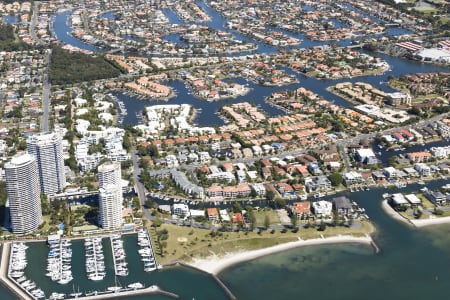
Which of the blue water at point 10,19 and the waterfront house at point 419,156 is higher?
the waterfront house at point 419,156

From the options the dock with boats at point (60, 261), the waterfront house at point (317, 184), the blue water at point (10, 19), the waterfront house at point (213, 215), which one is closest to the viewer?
the dock with boats at point (60, 261)

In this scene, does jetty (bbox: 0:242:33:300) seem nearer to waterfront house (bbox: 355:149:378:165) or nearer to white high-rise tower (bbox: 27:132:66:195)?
white high-rise tower (bbox: 27:132:66:195)

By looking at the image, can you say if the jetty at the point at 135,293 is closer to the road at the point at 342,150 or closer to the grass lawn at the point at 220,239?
the grass lawn at the point at 220,239

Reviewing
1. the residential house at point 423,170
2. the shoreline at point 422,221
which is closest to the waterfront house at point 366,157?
the residential house at point 423,170

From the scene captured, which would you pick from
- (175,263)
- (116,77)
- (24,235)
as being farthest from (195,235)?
(116,77)

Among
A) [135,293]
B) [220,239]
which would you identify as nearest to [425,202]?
[220,239]

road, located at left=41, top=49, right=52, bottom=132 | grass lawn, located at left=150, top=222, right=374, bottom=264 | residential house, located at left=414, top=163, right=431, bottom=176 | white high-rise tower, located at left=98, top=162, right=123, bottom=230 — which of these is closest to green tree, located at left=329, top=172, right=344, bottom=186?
grass lawn, located at left=150, top=222, right=374, bottom=264
